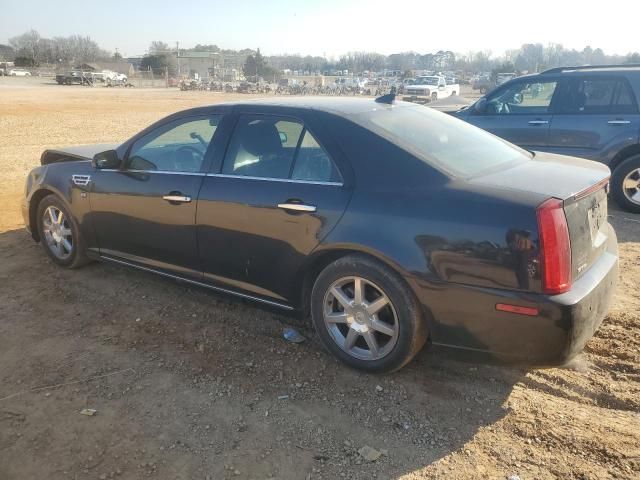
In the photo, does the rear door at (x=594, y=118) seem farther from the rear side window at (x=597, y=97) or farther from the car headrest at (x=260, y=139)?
the car headrest at (x=260, y=139)

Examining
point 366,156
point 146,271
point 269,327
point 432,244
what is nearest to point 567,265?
point 432,244

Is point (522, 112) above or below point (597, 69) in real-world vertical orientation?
below

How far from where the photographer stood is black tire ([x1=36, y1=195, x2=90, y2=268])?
497 cm

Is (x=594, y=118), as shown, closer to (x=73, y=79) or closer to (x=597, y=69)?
(x=597, y=69)

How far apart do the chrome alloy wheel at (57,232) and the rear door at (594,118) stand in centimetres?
619

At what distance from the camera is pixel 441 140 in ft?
11.8

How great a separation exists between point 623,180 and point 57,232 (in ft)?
22.0

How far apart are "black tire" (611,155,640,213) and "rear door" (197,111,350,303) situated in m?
5.26

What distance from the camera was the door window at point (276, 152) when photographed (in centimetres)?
348

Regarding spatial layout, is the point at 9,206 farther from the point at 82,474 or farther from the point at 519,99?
the point at 519,99

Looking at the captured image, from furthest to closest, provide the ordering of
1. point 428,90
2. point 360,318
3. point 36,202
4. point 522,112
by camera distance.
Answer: point 428,90 < point 522,112 < point 36,202 < point 360,318

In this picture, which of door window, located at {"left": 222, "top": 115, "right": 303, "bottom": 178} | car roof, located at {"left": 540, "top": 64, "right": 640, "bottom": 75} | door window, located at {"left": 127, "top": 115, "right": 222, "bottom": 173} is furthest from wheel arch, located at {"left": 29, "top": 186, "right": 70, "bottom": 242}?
car roof, located at {"left": 540, "top": 64, "right": 640, "bottom": 75}

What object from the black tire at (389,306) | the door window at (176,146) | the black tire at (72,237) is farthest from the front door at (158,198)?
the black tire at (389,306)

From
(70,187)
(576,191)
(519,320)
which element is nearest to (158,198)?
(70,187)
